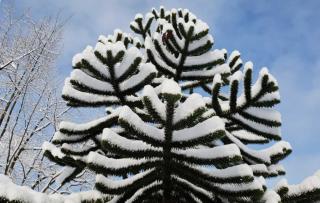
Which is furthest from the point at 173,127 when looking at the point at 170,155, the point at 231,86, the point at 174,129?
the point at 231,86

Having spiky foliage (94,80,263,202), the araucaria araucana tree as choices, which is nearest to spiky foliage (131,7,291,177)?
the araucaria araucana tree

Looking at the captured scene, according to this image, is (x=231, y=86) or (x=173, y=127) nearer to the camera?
(x=173, y=127)

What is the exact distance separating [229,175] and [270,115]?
1077 mm

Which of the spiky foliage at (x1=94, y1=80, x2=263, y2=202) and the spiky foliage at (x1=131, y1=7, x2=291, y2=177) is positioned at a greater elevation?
the spiky foliage at (x1=131, y1=7, x2=291, y2=177)

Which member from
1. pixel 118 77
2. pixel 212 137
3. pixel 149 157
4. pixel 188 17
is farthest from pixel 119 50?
pixel 188 17

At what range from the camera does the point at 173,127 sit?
9.29 ft

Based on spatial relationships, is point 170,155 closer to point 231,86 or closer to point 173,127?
point 173,127

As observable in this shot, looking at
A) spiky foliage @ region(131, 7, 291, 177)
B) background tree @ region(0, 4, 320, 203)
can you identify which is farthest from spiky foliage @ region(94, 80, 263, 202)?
spiky foliage @ region(131, 7, 291, 177)

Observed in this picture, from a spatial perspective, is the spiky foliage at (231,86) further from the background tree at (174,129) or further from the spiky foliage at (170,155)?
the spiky foliage at (170,155)

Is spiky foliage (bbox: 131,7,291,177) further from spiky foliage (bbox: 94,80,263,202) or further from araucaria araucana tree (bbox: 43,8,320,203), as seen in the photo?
spiky foliage (bbox: 94,80,263,202)

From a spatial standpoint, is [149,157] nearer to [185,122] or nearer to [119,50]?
[185,122]

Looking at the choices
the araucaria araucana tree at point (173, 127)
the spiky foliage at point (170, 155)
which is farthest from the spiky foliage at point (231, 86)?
the spiky foliage at point (170, 155)

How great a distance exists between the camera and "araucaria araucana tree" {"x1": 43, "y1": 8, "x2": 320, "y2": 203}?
2.84 meters

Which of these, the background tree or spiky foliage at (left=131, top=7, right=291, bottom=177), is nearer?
the background tree
